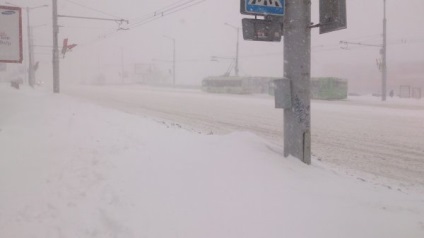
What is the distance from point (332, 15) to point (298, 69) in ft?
3.26

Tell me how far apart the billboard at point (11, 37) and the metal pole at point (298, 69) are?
13.6 meters

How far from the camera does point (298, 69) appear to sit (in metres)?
6.40

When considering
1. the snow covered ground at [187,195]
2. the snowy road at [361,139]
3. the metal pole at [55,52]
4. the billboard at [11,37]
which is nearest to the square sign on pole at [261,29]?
the snow covered ground at [187,195]

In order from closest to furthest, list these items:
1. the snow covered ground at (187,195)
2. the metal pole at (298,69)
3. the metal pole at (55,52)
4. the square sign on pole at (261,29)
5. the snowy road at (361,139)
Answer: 1. the snow covered ground at (187,195)
2. the square sign on pole at (261,29)
3. the metal pole at (298,69)
4. the snowy road at (361,139)
5. the metal pole at (55,52)

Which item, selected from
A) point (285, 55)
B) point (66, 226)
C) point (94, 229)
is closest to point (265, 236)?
point (94, 229)

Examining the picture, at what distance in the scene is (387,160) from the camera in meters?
9.23

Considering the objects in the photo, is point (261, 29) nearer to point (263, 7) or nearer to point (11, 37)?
point (263, 7)

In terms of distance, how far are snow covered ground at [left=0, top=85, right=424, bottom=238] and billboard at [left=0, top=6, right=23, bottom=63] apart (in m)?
10.9

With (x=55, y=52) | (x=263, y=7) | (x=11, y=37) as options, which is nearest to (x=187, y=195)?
(x=263, y=7)

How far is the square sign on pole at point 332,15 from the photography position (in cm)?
607

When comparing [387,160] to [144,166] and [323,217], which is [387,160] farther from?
[144,166]

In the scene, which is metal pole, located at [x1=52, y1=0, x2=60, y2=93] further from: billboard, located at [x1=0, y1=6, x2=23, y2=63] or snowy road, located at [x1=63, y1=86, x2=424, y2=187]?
snowy road, located at [x1=63, y1=86, x2=424, y2=187]

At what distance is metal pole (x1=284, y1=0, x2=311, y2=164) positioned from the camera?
6.35 meters

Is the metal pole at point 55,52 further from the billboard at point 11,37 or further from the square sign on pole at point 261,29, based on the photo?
the square sign on pole at point 261,29
